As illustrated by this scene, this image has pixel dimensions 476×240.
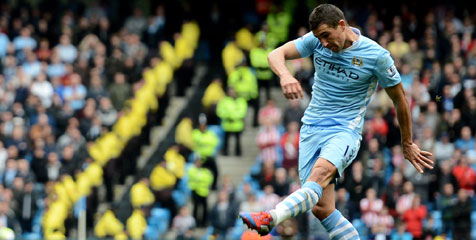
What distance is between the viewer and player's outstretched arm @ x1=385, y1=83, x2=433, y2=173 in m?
8.69

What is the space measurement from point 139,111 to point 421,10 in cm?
670

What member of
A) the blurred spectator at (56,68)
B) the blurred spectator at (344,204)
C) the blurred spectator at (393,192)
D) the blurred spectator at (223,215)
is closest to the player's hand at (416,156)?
the blurred spectator at (344,204)

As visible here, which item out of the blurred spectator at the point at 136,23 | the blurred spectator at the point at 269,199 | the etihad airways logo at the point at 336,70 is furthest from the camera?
the blurred spectator at the point at 136,23

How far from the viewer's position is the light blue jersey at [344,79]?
868 centimetres

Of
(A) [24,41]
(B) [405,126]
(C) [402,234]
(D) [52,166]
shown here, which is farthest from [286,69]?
(A) [24,41]

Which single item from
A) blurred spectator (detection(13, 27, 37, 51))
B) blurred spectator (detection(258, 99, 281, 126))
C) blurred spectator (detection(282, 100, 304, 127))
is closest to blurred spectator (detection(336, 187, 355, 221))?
blurred spectator (detection(282, 100, 304, 127))

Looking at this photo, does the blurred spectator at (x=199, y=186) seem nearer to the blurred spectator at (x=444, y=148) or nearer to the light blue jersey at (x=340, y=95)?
the blurred spectator at (x=444, y=148)

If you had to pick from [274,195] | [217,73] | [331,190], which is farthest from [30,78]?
[331,190]

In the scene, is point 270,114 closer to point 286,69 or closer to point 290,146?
point 290,146

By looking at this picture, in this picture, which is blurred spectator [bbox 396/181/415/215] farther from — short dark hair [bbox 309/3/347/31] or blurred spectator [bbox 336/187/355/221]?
short dark hair [bbox 309/3/347/31]

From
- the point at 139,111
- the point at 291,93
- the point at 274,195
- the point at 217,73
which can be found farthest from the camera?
the point at 217,73

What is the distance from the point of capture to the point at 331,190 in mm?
8938

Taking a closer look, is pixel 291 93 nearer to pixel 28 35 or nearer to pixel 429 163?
pixel 429 163

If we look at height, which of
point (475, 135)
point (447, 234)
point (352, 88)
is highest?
point (352, 88)
